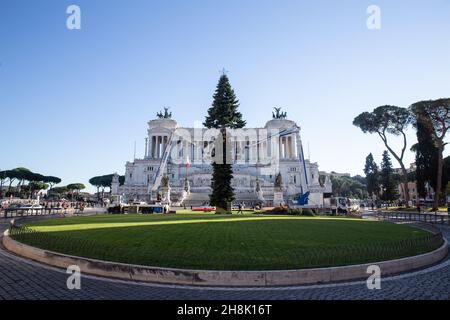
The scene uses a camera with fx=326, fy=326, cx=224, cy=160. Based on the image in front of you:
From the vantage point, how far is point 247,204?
56062mm

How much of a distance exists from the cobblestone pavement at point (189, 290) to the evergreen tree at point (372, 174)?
90.1 m

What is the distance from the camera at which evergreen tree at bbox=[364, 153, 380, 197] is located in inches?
3585

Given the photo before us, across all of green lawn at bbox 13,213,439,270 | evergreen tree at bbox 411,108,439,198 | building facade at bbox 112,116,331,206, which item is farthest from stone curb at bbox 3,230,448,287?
building facade at bbox 112,116,331,206

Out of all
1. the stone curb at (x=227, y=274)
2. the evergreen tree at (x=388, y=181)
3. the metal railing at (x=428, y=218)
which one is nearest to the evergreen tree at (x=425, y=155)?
the metal railing at (x=428, y=218)

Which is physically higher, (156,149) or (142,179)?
(156,149)

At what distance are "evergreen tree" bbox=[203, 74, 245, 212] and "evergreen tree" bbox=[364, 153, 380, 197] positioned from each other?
65473mm

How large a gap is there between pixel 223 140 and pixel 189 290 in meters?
28.7

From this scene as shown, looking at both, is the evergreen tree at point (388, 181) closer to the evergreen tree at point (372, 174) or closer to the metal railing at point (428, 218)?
the evergreen tree at point (372, 174)

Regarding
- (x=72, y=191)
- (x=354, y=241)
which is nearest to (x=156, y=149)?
(x=72, y=191)

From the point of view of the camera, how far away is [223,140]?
1407 inches

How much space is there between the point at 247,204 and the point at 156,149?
55.3 meters

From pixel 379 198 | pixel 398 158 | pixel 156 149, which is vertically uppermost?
pixel 156 149

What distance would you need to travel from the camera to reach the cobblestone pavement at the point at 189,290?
6.89 meters
